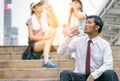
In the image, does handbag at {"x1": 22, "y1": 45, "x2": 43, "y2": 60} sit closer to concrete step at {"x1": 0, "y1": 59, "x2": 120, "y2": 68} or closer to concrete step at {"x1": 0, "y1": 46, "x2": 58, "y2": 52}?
concrete step at {"x1": 0, "y1": 59, "x2": 120, "y2": 68}

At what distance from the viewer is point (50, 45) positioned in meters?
5.48

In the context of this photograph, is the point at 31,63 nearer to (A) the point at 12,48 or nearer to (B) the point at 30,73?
(B) the point at 30,73

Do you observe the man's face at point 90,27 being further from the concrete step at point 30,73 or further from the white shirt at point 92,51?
the concrete step at point 30,73

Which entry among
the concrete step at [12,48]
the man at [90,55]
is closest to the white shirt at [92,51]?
the man at [90,55]

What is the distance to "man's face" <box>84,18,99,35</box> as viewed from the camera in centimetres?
379

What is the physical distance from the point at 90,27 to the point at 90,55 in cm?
28

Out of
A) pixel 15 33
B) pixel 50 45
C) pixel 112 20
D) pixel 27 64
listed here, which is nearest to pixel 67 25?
pixel 50 45

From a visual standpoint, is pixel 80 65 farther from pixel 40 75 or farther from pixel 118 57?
pixel 118 57

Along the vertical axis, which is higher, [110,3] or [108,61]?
[110,3]

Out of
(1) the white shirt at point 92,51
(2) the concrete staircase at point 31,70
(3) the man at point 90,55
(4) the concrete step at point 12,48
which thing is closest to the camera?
(3) the man at point 90,55

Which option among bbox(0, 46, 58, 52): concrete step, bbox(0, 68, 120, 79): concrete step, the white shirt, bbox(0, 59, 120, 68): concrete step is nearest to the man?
the white shirt

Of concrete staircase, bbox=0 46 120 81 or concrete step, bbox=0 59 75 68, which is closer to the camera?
concrete staircase, bbox=0 46 120 81

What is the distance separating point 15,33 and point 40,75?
2.71m

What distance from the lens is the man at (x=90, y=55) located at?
11.8 ft
